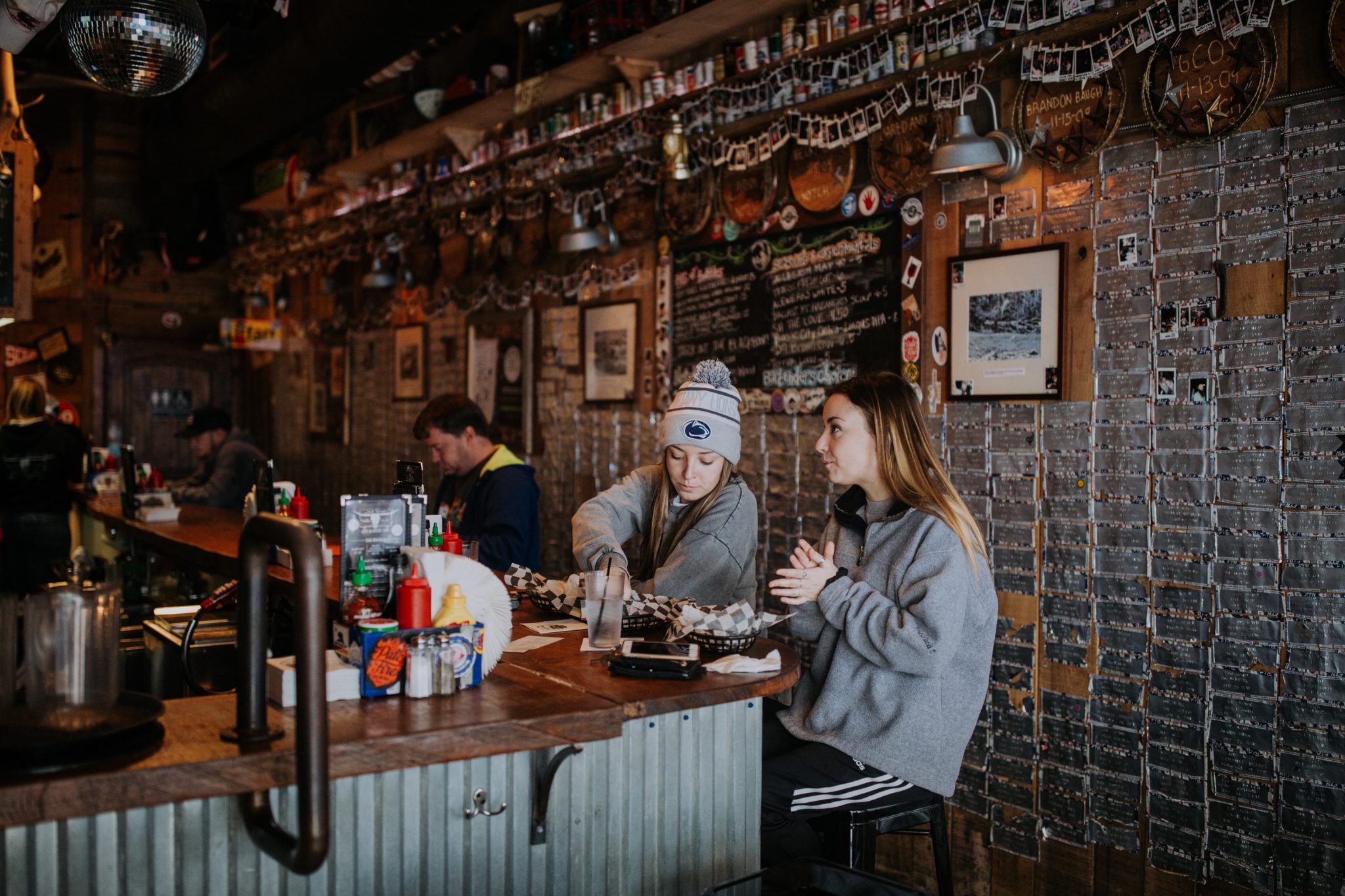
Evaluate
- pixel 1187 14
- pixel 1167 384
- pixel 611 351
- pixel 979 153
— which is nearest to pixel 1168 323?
pixel 1167 384

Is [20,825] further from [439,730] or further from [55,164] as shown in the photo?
[55,164]

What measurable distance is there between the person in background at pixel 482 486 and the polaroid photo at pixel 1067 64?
258 centimetres

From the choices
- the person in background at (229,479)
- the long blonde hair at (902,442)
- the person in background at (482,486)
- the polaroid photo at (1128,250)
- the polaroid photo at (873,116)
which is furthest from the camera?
the person in background at (229,479)

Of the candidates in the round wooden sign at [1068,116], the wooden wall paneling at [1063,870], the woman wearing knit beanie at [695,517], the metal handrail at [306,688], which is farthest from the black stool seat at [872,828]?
the round wooden sign at [1068,116]

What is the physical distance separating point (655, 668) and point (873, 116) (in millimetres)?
2655

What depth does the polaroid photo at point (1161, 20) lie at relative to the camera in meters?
3.35

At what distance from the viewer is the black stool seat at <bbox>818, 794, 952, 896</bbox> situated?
2.72 meters

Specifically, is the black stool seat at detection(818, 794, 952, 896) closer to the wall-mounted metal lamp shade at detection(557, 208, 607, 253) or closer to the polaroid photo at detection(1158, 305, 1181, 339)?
the polaroid photo at detection(1158, 305, 1181, 339)

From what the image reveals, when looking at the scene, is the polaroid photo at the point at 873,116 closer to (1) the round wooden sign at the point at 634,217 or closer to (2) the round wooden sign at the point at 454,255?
(1) the round wooden sign at the point at 634,217

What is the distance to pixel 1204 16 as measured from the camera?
128 inches

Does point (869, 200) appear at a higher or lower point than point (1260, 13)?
lower

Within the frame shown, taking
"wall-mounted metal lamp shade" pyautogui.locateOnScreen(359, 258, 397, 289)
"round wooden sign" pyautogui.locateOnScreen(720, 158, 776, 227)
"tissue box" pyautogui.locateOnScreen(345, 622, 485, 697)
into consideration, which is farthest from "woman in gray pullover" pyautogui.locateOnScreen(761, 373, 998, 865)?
"wall-mounted metal lamp shade" pyautogui.locateOnScreen(359, 258, 397, 289)

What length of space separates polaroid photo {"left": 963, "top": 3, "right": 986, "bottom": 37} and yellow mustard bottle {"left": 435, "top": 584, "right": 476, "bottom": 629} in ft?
9.03

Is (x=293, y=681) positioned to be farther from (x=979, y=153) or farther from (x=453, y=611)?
(x=979, y=153)
